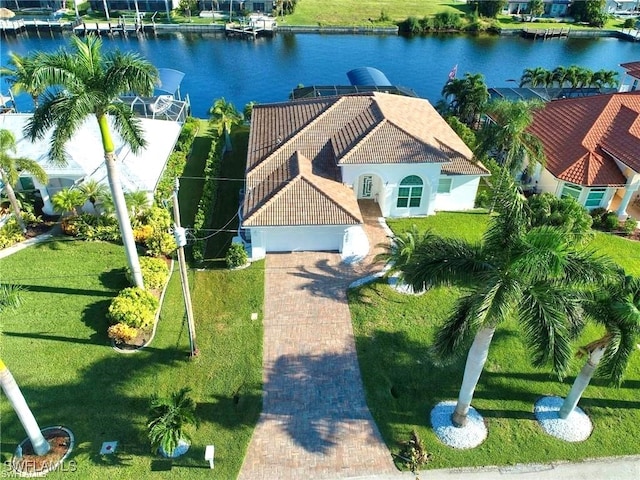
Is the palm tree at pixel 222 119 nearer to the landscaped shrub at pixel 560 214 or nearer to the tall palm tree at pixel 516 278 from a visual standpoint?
the landscaped shrub at pixel 560 214

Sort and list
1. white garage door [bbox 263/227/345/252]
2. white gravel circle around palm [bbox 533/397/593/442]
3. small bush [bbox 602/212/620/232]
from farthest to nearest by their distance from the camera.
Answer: small bush [bbox 602/212/620/232]
white garage door [bbox 263/227/345/252]
white gravel circle around palm [bbox 533/397/593/442]

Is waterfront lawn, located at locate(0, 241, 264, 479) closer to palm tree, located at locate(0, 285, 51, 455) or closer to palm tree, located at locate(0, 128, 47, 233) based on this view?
palm tree, located at locate(0, 285, 51, 455)

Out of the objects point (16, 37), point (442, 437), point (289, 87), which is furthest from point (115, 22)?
point (442, 437)

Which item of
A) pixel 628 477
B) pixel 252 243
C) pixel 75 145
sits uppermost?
pixel 75 145

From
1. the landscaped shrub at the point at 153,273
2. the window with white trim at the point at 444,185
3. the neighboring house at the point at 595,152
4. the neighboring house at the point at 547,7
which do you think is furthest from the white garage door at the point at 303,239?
the neighboring house at the point at 547,7

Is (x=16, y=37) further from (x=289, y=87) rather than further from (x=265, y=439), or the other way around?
(x=265, y=439)

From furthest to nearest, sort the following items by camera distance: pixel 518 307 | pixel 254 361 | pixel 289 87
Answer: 1. pixel 289 87
2. pixel 254 361
3. pixel 518 307

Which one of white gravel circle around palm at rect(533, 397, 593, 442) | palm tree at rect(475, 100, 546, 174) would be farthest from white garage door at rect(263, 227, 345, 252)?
white gravel circle around palm at rect(533, 397, 593, 442)
